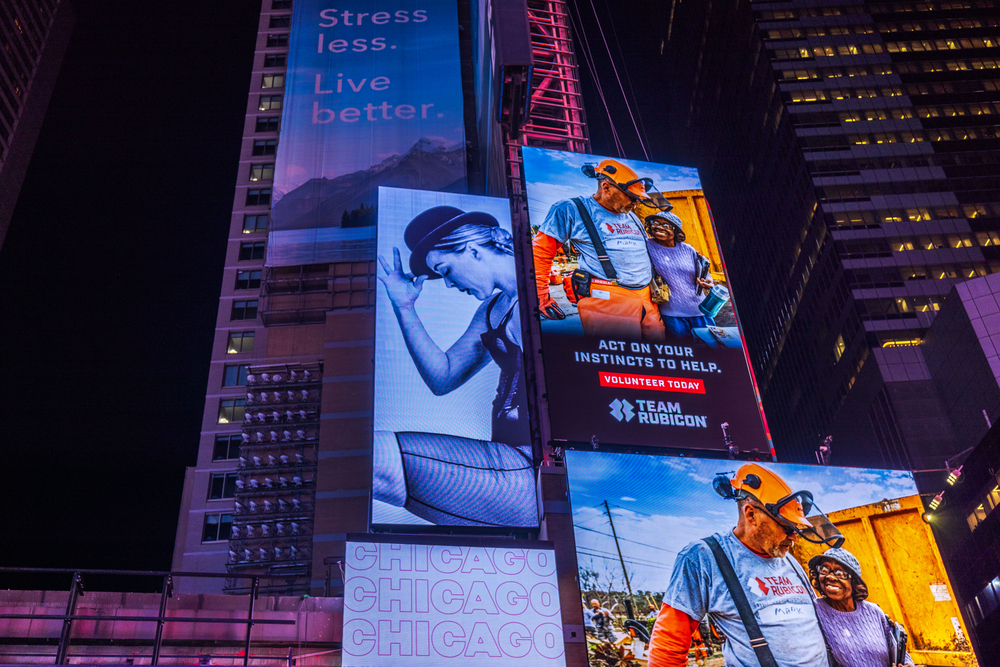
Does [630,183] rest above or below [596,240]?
above

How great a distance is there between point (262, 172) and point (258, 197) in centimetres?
222

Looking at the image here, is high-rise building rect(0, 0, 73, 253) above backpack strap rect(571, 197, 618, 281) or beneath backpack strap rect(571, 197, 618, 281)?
above

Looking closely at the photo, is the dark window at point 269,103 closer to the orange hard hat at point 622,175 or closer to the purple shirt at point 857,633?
the orange hard hat at point 622,175

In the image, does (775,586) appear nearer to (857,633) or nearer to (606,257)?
(857,633)

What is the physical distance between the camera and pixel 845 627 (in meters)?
23.6

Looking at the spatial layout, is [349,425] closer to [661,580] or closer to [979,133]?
[661,580]

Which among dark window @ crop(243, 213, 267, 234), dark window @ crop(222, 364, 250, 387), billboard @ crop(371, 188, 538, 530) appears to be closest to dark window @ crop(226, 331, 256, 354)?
dark window @ crop(222, 364, 250, 387)

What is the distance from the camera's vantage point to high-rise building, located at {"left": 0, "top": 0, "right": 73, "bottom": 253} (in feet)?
308

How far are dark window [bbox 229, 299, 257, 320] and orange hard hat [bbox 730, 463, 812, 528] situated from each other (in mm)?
32644

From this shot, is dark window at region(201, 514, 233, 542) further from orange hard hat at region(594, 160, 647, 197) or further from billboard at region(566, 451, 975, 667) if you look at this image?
orange hard hat at region(594, 160, 647, 197)

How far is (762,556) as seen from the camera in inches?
976

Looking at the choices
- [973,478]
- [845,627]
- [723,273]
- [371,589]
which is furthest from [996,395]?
[371,589]

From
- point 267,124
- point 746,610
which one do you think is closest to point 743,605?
point 746,610

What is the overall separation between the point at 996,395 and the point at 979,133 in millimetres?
48476
